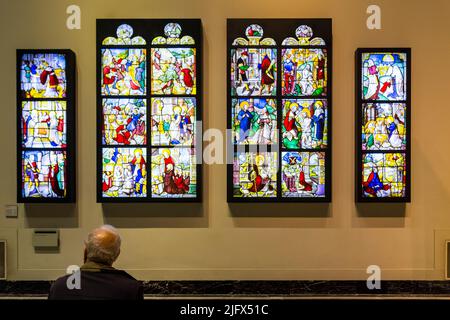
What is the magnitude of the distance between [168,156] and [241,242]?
1004 mm

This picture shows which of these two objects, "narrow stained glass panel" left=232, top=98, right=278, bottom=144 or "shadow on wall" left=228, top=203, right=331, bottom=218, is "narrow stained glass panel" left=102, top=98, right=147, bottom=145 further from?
"shadow on wall" left=228, top=203, right=331, bottom=218

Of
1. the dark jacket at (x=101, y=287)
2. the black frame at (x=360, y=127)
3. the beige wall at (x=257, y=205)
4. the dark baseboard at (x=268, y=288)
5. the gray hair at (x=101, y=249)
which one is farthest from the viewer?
the beige wall at (x=257, y=205)

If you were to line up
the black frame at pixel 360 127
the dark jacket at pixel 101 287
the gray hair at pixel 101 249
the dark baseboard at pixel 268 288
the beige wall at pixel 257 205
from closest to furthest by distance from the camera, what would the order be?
the dark jacket at pixel 101 287 → the gray hair at pixel 101 249 → the dark baseboard at pixel 268 288 → the black frame at pixel 360 127 → the beige wall at pixel 257 205

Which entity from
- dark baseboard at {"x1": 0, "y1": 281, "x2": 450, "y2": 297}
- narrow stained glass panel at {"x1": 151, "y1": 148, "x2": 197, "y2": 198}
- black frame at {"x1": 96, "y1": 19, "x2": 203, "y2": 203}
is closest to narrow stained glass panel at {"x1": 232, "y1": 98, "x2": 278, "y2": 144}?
black frame at {"x1": 96, "y1": 19, "x2": 203, "y2": 203}

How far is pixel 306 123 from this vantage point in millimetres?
3443

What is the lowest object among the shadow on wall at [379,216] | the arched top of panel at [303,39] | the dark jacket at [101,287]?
the dark jacket at [101,287]

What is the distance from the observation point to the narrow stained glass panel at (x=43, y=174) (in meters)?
3.44

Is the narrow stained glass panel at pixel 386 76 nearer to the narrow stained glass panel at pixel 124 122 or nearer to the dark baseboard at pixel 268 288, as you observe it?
the dark baseboard at pixel 268 288

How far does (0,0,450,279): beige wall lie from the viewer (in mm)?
3510

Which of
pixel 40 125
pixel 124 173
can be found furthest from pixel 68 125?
pixel 124 173

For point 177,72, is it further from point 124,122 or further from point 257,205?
point 257,205

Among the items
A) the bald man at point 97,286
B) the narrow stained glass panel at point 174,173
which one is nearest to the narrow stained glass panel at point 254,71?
the narrow stained glass panel at point 174,173

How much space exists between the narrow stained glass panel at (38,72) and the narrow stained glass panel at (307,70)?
1.99 metres
